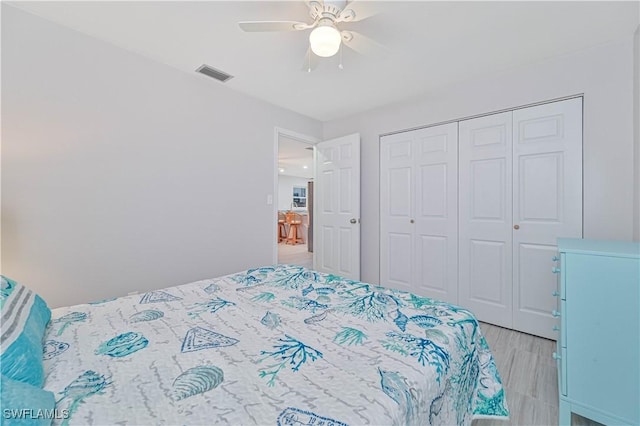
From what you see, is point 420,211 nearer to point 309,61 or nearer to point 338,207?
point 338,207

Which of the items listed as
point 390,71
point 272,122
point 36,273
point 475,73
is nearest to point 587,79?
point 475,73

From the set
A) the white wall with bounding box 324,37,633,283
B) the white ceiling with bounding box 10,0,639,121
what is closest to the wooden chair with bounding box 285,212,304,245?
the white ceiling with bounding box 10,0,639,121

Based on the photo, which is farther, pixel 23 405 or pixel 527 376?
pixel 527 376

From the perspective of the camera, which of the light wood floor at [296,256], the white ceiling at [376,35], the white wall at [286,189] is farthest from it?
the white wall at [286,189]

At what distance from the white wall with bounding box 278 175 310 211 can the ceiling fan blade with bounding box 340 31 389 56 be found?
809cm

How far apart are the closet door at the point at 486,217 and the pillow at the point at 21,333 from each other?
3050mm

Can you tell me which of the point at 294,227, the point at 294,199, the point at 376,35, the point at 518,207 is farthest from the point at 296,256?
the point at 294,199

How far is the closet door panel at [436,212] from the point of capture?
283 centimetres

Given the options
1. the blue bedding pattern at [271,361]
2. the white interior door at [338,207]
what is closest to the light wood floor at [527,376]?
the blue bedding pattern at [271,361]

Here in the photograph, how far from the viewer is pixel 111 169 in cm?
211

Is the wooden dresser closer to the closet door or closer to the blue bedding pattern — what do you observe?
the blue bedding pattern

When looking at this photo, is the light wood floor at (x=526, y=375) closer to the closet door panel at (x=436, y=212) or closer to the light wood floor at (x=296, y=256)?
the closet door panel at (x=436, y=212)

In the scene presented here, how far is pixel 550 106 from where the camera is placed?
230cm

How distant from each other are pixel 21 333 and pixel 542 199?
3.27 m
